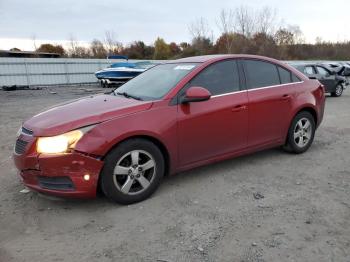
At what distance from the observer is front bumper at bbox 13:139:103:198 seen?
11.3ft

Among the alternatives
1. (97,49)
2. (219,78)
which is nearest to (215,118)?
(219,78)

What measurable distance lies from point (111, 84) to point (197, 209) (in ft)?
62.5

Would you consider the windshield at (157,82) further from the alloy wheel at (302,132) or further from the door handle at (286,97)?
the alloy wheel at (302,132)

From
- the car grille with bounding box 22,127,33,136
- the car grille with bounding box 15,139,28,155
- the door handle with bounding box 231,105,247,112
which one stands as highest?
the door handle with bounding box 231,105,247,112

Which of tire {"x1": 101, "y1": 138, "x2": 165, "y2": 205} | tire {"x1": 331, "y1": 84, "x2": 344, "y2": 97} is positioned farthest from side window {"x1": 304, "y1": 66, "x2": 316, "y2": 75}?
tire {"x1": 101, "y1": 138, "x2": 165, "y2": 205}

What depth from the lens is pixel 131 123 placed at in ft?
12.1

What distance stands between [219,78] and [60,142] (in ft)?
7.36

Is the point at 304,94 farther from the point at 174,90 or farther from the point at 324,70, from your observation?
the point at 324,70

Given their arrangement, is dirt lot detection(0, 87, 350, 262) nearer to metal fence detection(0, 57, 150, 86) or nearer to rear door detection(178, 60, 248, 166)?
rear door detection(178, 60, 248, 166)

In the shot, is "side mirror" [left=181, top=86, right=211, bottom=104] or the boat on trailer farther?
the boat on trailer

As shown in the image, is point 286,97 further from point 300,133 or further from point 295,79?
point 300,133

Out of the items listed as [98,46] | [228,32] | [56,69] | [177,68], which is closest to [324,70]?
[177,68]

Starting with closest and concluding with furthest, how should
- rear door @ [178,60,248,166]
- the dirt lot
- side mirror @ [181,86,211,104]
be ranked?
the dirt lot, side mirror @ [181,86,211,104], rear door @ [178,60,248,166]

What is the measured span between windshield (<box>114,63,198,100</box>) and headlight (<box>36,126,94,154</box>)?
1069mm
